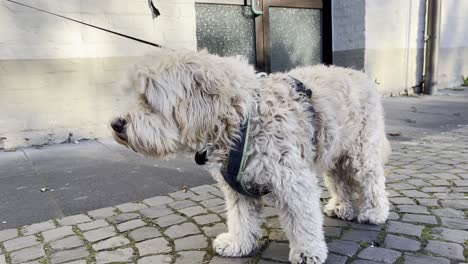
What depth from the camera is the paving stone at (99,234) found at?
332cm

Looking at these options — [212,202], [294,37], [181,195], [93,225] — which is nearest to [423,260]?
[212,202]

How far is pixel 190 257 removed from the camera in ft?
9.83

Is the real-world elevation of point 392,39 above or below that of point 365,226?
above

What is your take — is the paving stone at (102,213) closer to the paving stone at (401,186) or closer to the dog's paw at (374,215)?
the dog's paw at (374,215)

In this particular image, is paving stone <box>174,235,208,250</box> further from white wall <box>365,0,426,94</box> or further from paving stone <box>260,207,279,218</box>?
white wall <box>365,0,426,94</box>

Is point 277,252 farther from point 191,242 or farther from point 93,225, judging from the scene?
point 93,225

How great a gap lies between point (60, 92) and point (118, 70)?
0.95 metres

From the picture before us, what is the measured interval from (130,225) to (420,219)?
98.6 inches

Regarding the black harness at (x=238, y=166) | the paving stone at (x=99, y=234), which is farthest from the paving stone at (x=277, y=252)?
the paving stone at (x=99, y=234)

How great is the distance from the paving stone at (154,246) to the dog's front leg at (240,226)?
41cm

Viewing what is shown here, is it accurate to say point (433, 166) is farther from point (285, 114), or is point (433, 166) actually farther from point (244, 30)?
point (244, 30)

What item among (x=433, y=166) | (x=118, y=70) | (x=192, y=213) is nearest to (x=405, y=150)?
(x=433, y=166)

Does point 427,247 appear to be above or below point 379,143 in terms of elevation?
below

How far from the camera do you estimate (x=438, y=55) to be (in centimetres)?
1113
